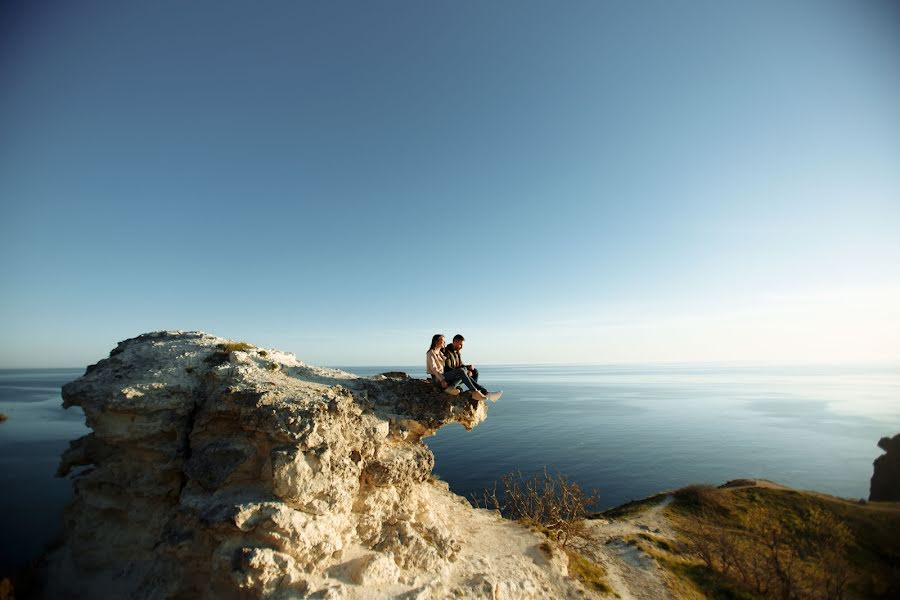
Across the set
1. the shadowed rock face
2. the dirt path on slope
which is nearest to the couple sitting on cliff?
the shadowed rock face

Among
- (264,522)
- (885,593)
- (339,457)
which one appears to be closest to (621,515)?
(885,593)

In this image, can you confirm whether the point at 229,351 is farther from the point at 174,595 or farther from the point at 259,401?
the point at 174,595

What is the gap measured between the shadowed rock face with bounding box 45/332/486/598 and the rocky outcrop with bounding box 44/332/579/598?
2.0 inches

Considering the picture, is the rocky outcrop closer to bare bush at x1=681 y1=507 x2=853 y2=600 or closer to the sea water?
bare bush at x1=681 y1=507 x2=853 y2=600

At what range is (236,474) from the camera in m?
12.4

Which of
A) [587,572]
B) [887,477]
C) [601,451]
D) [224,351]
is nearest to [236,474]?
[224,351]

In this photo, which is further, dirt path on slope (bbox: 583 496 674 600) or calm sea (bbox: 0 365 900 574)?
calm sea (bbox: 0 365 900 574)

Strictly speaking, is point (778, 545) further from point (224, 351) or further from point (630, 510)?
point (224, 351)

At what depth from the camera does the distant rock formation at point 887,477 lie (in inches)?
1982

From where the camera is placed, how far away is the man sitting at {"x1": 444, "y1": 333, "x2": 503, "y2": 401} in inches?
637

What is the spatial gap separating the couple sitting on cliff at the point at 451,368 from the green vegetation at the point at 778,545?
54.8 ft

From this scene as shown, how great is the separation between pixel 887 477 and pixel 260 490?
84740 mm

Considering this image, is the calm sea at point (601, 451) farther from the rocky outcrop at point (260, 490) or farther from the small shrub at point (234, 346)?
the small shrub at point (234, 346)

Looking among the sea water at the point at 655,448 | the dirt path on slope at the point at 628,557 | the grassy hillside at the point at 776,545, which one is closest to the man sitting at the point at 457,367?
the dirt path on slope at the point at 628,557
